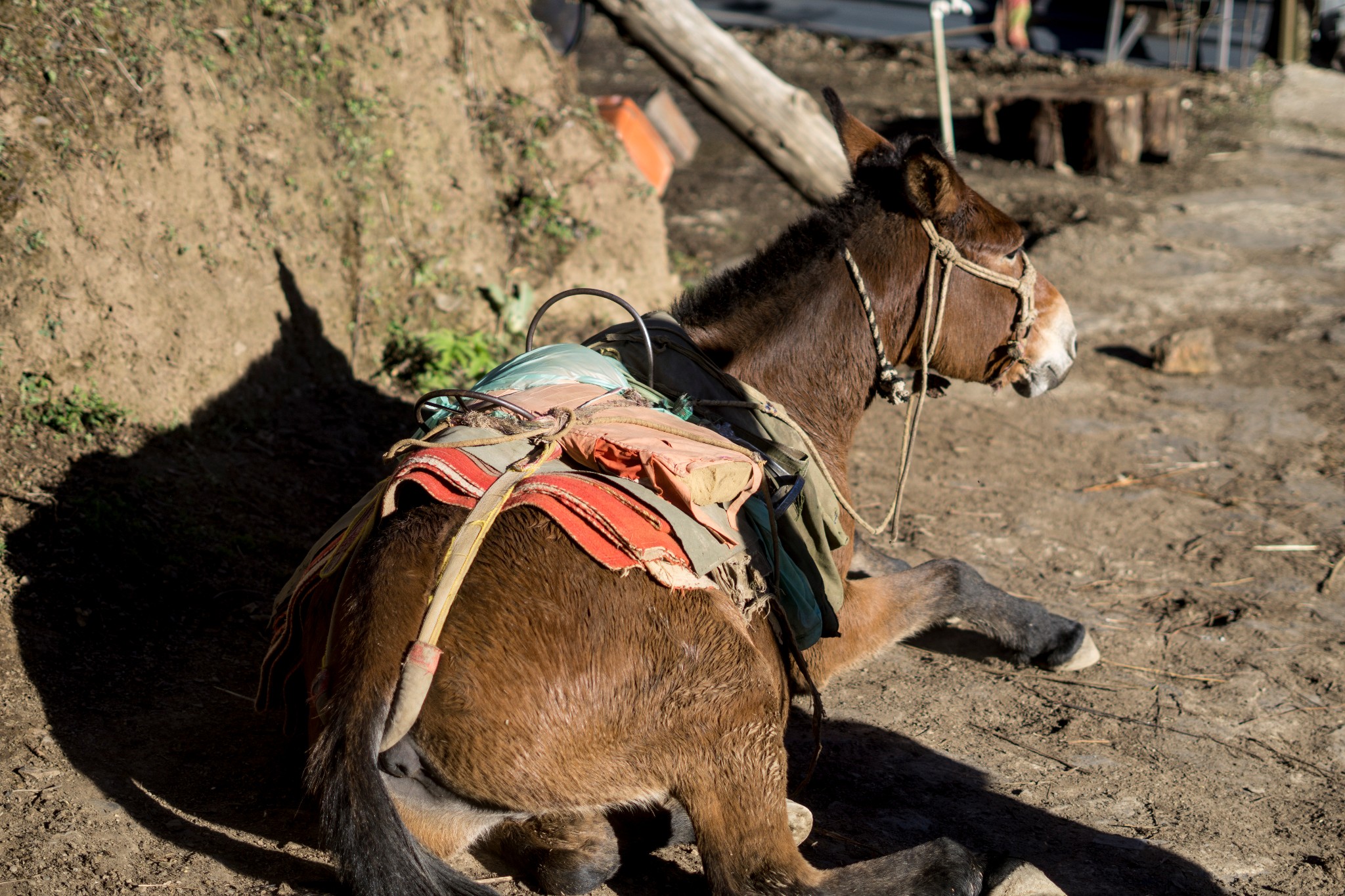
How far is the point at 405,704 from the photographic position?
2.21 meters

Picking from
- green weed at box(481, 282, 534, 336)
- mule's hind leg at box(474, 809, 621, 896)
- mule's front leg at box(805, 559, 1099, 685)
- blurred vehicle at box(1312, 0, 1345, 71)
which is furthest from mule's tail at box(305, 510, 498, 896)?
blurred vehicle at box(1312, 0, 1345, 71)

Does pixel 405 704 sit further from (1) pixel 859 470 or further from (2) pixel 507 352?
(2) pixel 507 352

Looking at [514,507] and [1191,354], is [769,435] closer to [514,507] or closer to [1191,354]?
[514,507]

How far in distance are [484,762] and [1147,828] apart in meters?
2.04

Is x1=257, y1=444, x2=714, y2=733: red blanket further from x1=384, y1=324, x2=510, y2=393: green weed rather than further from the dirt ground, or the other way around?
x1=384, y1=324, x2=510, y2=393: green weed

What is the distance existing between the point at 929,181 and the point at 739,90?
3.52 meters

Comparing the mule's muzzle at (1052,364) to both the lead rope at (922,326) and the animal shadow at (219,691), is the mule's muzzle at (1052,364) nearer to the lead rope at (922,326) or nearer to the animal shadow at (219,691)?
the lead rope at (922,326)

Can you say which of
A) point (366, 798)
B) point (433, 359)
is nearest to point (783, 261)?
point (366, 798)

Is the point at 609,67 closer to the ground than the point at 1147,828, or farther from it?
farther from it

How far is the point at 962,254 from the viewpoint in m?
3.42

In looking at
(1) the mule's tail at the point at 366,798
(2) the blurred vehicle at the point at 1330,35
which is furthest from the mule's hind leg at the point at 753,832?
(2) the blurred vehicle at the point at 1330,35

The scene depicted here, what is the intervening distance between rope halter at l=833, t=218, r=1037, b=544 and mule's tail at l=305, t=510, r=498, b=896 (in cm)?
160

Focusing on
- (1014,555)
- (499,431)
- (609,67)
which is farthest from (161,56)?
(609,67)

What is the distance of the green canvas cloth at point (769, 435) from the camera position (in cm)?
310
